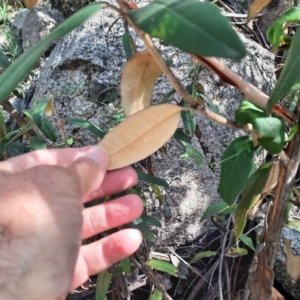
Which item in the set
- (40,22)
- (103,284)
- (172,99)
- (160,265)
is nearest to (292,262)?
(160,265)

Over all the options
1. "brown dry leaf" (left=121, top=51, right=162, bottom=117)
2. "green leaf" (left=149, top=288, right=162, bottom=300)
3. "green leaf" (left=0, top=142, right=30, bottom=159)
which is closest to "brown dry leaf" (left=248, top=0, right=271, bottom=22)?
"brown dry leaf" (left=121, top=51, right=162, bottom=117)

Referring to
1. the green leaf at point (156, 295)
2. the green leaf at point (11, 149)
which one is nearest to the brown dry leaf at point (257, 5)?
the green leaf at point (11, 149)

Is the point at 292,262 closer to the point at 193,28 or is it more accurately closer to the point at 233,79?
the point at 233,79

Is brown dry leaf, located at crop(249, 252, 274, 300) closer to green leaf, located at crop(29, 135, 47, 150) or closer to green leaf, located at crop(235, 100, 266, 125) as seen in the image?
green leaf, located at crop(235, 100, 266, 125)

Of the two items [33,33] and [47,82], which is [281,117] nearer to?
[47,82]

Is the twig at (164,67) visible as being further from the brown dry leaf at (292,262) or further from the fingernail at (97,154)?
the brown dry leaf at (292,262)

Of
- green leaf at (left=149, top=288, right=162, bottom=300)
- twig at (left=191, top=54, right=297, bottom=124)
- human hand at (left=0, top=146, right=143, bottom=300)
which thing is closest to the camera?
twig at (left=191, top=54, right=297, bottom=124)
